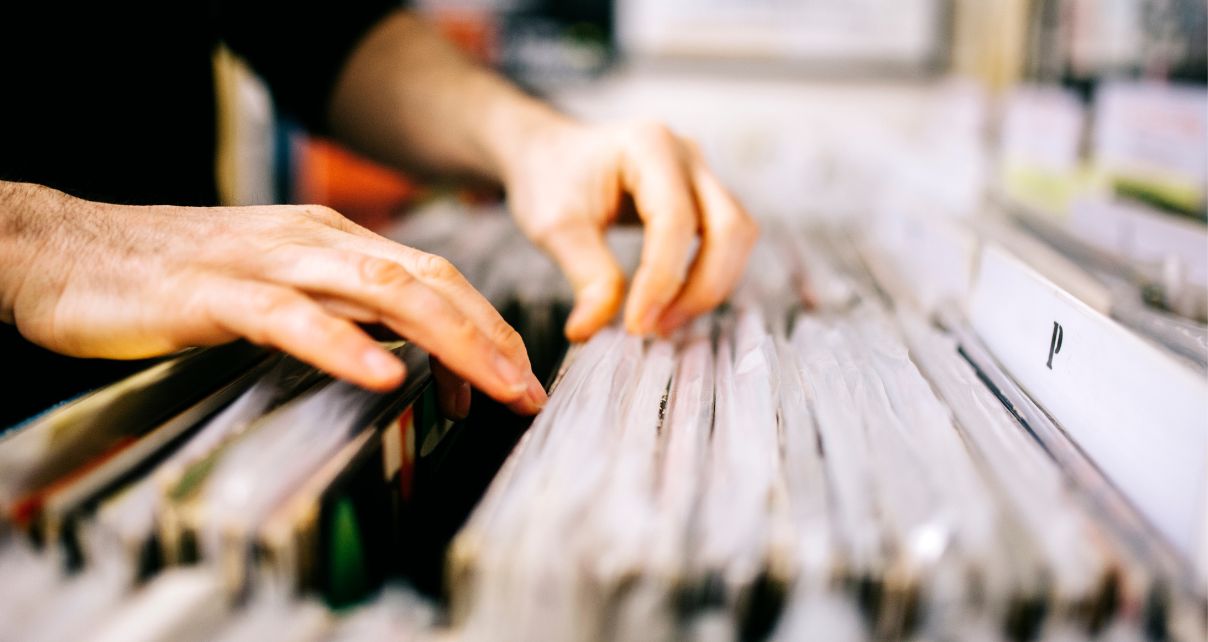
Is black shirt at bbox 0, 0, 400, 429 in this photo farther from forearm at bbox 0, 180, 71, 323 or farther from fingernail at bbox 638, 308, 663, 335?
fingernail at bbox 638, 308, 663, 335

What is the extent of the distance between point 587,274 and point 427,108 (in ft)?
1.60

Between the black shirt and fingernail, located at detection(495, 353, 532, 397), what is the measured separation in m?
0.22

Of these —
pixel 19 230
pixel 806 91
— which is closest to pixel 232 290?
pixel 19 230

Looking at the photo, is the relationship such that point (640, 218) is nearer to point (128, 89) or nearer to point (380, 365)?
point (380, 365)

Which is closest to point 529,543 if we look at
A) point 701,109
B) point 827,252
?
point 827,252

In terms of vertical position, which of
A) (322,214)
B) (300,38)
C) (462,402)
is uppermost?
(300,38)

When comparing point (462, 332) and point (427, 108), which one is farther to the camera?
point (427, 108)

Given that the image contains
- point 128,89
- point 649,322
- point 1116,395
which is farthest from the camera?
point 128,89

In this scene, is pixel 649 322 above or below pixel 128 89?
below

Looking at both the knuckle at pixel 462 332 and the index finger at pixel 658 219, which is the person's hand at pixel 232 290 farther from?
the index finger at pixel 658 219

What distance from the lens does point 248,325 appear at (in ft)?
1.37

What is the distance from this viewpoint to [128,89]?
0.93 metres

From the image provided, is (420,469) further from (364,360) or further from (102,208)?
(102,208)

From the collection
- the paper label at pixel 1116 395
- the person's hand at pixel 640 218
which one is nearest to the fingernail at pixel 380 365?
the person's hand at pixel 640 218
